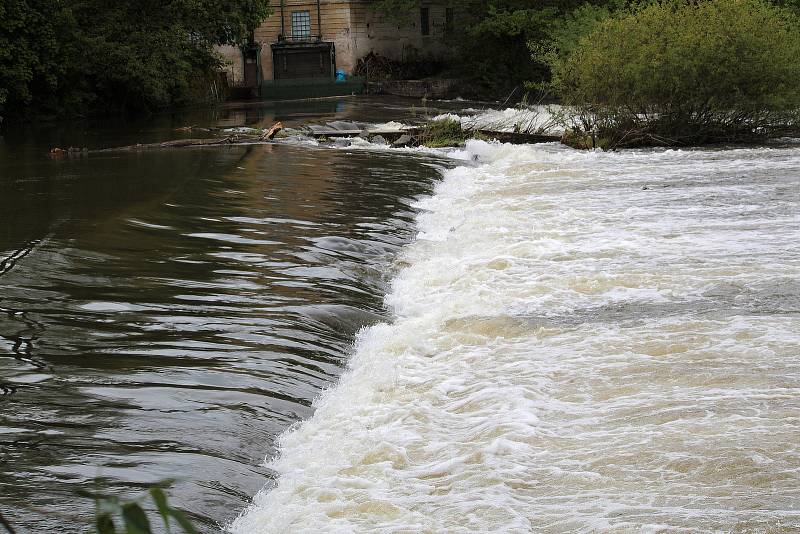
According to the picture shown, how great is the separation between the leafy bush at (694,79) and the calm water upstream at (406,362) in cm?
871

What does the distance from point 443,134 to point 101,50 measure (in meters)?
14.8

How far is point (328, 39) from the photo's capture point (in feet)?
187

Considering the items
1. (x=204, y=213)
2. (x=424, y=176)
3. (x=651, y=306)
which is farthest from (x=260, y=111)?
(x=651, y=306)

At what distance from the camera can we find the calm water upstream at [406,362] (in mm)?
5117

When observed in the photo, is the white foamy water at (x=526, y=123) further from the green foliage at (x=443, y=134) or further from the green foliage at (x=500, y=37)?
the green foliage at (x=500, y=37)

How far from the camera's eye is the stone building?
5541cm

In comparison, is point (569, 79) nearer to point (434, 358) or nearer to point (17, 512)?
point (434, 358)

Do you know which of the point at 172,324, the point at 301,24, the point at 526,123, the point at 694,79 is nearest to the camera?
the point at 172,324

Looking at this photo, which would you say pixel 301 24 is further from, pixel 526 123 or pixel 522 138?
pixel 522 138

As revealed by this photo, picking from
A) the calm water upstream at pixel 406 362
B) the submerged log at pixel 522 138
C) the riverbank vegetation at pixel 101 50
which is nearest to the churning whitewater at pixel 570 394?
the calm water upstream at pixel 406 362

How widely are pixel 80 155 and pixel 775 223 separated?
50.1 ft

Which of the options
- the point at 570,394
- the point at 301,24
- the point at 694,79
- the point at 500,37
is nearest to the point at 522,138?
the point at 694,79

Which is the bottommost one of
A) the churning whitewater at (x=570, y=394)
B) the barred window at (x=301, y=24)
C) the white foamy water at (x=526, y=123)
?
the churning whitewater at (x=570, y=394)

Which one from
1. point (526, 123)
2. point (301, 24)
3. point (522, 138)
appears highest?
point (301, 24)
